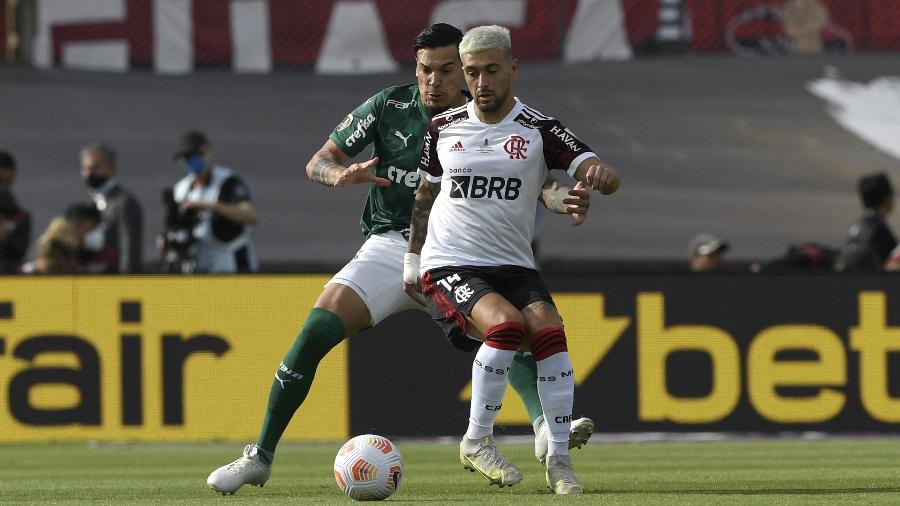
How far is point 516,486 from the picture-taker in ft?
24.8

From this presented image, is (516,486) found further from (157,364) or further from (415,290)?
(157,364)

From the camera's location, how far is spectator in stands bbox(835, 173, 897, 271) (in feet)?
42.8

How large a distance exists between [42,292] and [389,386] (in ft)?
8.68

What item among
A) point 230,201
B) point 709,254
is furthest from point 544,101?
point 230,201

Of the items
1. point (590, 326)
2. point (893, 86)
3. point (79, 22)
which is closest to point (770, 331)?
point (590, 326)

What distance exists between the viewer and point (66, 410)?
11789 millimetres

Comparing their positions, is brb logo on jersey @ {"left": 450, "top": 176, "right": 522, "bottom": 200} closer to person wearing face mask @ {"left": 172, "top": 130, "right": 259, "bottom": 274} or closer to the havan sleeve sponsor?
the havan sleeve sponsor

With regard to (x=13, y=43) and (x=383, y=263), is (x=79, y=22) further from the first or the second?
(x=383, y=263)

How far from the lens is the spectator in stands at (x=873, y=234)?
13.0 metres

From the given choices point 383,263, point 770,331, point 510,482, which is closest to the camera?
point 510,482

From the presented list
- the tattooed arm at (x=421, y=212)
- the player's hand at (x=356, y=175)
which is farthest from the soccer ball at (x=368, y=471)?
the player's hand at (x=356, y=175)

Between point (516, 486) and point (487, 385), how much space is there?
691mm

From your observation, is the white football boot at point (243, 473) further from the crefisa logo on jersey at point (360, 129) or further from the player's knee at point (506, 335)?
the crefisa logo on jersey at point (360, 129)

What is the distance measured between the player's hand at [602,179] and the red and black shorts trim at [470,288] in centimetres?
58
